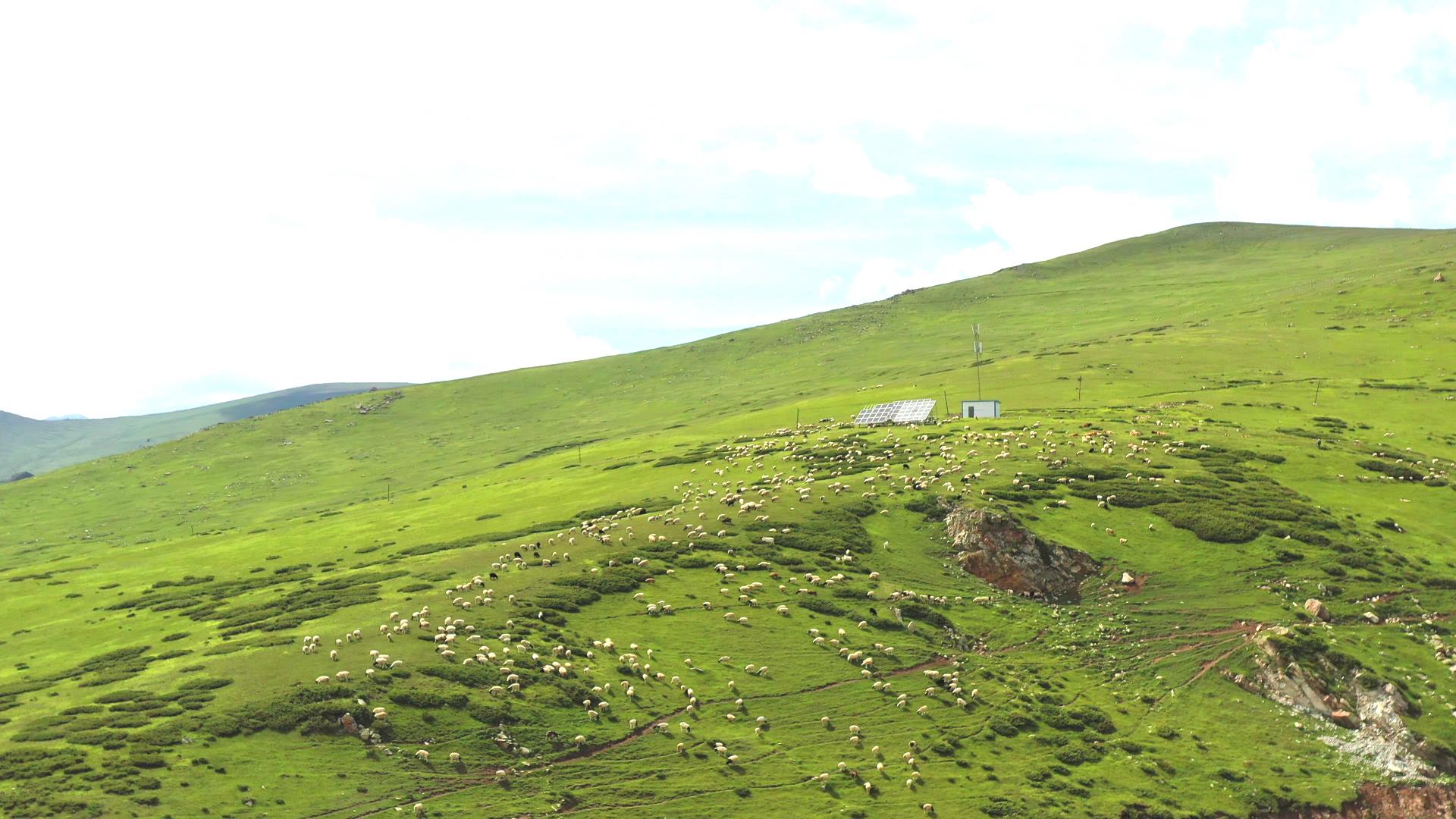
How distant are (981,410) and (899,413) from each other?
1068 cm

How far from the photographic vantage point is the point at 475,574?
228ft

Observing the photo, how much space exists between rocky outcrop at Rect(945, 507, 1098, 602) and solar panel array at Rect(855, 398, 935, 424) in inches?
1814

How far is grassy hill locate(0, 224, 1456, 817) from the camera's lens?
150ft

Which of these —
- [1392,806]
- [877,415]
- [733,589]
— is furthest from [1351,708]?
[877,415]

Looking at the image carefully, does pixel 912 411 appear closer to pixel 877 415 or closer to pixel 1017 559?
pixel 877 415

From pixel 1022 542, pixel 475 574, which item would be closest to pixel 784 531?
pixel 1022 542

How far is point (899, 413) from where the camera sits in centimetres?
12444

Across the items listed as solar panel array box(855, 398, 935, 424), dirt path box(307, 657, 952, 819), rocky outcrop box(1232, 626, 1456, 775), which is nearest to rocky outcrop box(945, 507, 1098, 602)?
rocky outcrop box(1232, 626, 1456, 775)

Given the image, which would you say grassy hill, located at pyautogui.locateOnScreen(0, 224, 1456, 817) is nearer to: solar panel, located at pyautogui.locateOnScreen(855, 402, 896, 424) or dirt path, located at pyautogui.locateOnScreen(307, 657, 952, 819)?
dirt path, located at pyautogui.locateOnScreen(307, 657, 952, 819)

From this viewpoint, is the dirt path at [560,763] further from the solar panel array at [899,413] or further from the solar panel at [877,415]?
the solar panel at [877,415]

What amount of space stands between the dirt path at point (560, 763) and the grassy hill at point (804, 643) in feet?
0.63

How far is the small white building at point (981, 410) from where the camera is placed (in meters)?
122

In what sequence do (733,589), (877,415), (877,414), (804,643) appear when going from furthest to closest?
(877,414) < (877,415) < (733,589) < (804,643)

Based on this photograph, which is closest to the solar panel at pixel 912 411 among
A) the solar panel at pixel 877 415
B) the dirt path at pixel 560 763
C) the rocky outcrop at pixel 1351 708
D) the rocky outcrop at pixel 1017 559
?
the solar panel at pixel 877 415
